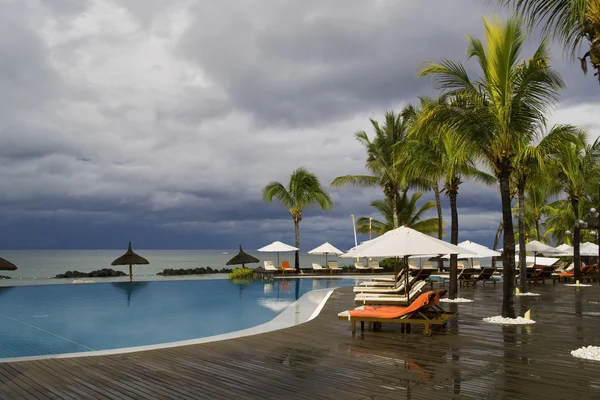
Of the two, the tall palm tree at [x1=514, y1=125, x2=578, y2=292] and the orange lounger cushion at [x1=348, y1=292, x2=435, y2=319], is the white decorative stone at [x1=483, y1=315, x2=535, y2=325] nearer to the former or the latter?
the orange lounger cushion at [x1=348, y1=292, x2=435, y2=319]

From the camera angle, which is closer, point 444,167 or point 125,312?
point 444,167

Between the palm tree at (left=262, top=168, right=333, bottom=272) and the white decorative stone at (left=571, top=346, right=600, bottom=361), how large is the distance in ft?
80.1

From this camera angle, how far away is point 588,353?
711 cm

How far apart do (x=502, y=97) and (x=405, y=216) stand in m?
22.9

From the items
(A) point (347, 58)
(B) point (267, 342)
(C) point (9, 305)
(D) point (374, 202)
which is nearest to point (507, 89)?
(A) point (347, 58)

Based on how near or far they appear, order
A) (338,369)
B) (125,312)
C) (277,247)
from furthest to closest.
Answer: (277,247)
(125,312)
(338,369)

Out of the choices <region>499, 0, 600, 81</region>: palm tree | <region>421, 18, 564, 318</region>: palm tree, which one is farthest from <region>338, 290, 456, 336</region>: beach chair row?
<region>499, 0, 600, 81</region>: palm tree

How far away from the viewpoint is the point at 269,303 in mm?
16641

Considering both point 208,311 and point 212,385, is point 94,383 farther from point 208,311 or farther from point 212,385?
point 208,311

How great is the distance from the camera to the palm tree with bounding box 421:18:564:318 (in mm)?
9961

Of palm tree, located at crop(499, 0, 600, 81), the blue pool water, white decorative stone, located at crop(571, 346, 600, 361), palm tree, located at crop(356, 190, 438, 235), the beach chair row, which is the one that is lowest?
the blue pool water

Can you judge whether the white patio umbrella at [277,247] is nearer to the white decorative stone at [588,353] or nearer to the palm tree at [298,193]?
the palm tree at [298,193]

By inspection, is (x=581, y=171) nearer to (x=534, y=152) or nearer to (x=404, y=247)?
(x=534, y=152)

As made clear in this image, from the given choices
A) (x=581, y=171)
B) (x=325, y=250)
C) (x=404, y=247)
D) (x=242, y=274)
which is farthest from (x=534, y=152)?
(x=325, y=250)
